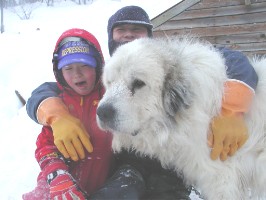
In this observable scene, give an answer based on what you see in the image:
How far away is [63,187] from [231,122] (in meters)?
1.18

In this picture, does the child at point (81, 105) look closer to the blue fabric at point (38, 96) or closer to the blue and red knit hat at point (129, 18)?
the blue fabric at point (38, 96)

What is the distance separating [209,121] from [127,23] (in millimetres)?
1350

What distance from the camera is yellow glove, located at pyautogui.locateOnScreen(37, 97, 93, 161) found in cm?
240

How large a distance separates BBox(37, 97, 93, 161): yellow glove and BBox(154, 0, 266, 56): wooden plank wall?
171 inches

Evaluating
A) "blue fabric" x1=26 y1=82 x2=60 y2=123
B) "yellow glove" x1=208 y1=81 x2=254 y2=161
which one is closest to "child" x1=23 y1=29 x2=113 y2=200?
"blue fabric" x1=26 y1=82 x2=60 y2=123

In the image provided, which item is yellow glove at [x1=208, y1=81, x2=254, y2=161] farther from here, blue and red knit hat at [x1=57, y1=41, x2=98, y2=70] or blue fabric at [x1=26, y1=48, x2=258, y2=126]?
blue and red knit hat at [x1=57, y1=41, x2=98, y2=70]

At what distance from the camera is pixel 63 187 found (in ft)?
7.44

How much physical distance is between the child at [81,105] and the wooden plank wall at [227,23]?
4.06 meters

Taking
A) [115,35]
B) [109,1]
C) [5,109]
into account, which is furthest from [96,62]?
[109,1]

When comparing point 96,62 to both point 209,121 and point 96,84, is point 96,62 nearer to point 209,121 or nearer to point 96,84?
point 96,84

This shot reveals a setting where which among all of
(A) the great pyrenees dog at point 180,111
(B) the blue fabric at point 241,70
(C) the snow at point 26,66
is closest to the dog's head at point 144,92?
(A) the great pyrenees dog at point 180,111

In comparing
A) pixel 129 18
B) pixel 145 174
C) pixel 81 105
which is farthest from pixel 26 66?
pixel 145 174

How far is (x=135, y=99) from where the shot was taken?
2.15 m

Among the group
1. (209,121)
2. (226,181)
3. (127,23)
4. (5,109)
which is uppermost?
(127,23)
